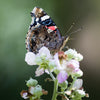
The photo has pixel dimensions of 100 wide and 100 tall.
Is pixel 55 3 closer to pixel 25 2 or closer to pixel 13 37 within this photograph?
pixel 25 2

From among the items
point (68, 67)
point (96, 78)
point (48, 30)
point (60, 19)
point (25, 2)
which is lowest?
point (68, 67)

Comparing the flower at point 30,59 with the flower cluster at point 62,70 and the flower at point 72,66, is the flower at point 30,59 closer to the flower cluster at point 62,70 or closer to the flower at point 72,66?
the flower cluster at point 62,70

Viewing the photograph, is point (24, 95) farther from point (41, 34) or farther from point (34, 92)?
point (41, 34)

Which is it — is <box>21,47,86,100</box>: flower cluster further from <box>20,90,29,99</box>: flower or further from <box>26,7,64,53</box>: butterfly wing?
<box>26,7,64,53</box>: butterfly wing

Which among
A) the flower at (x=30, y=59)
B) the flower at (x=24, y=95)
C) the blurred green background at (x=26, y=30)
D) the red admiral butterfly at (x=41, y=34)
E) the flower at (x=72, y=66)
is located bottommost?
the flower at (x=24, y=95)

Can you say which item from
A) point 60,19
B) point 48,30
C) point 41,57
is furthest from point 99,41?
point 41,57

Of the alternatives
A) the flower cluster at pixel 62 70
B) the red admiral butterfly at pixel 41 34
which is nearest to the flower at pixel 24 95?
the flower cluster at pixel 62 70
